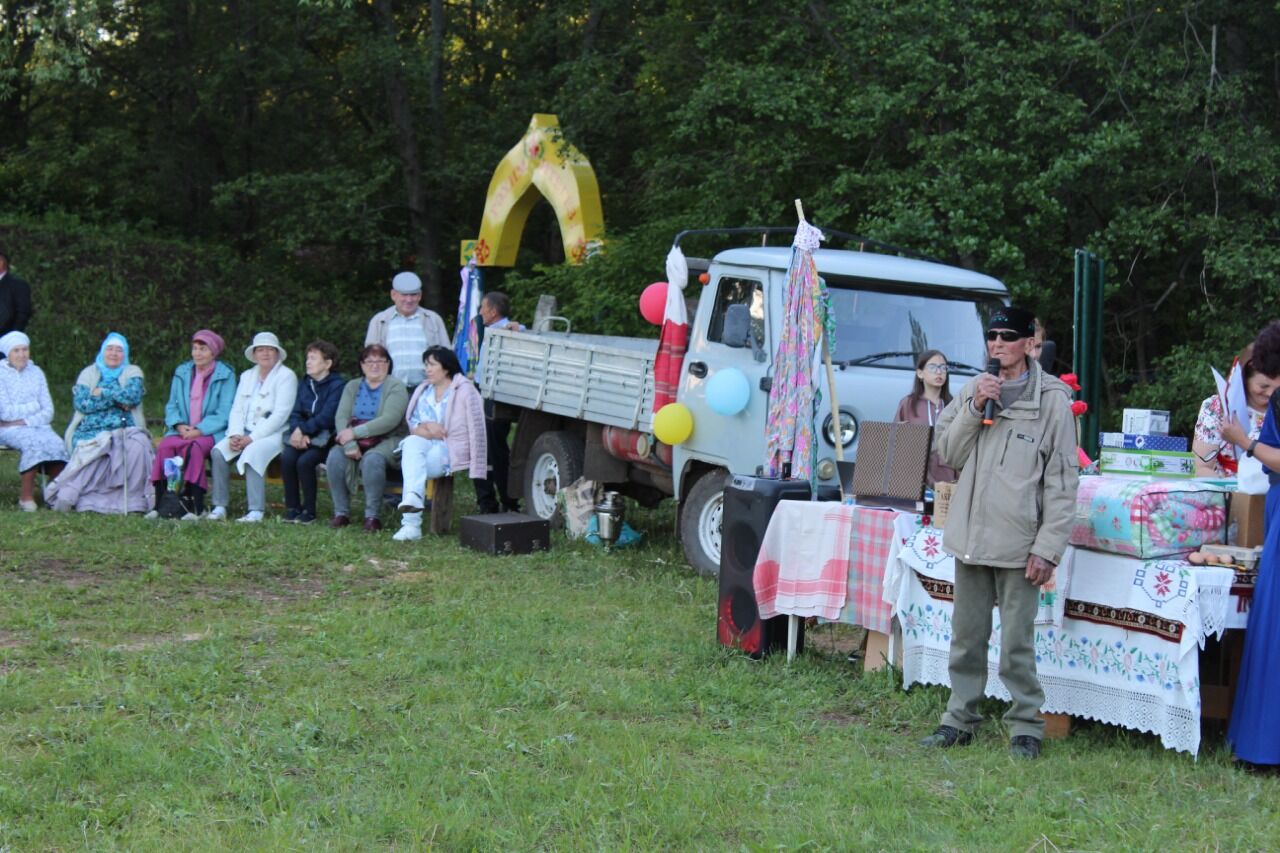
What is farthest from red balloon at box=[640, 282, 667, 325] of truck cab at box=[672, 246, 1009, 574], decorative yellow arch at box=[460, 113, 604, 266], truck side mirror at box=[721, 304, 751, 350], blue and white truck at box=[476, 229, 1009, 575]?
decorative yellow arch at box=[460, 113, 604, 266]

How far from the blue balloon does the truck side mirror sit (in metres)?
0.20

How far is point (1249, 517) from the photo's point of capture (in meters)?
5.75

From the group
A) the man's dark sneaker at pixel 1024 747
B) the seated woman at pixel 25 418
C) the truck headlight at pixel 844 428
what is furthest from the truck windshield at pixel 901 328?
the seated woman at pixel 25 418

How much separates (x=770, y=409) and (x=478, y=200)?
18.4m

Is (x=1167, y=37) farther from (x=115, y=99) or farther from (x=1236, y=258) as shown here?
(x=115, y=99)

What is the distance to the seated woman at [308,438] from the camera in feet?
37.7

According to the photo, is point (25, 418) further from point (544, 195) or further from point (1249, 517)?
point (1249, 517)

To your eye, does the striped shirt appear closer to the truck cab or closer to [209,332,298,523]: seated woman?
[209,332,298,523]: seated woman

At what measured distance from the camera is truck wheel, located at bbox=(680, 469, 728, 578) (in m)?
9.55

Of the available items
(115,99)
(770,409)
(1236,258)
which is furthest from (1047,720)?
(115,99)

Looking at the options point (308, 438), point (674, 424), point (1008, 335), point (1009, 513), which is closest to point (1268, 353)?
point (1008, 335)

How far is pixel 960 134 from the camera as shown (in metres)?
13.5

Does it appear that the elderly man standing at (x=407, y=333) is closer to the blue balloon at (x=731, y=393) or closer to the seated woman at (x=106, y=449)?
the seated woman at (x=106, y=449)

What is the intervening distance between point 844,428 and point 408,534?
354 centimetres
